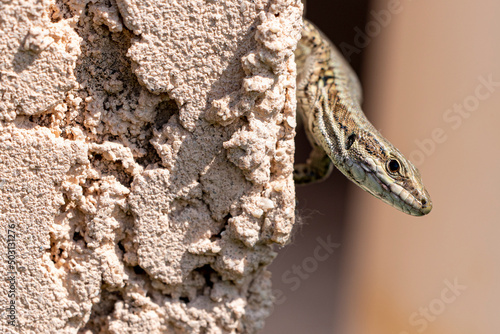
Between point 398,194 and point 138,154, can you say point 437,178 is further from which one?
point 138,154

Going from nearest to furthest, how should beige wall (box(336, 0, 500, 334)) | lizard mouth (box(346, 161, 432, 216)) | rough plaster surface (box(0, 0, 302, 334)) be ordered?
rough plaster surface (box(0, 0, 302, 334)) < lizard mouth (box(346, 161, 432, 216)) < beige wall (box(336, 0, 500, 334))

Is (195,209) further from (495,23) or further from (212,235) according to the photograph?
(495,23)

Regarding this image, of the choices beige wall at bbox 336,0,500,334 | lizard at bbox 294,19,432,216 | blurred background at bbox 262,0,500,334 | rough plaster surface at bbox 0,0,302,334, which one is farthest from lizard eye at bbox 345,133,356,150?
beige wall at bbox 336,0,500,334

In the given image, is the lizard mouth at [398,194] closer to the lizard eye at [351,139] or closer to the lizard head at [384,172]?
the lizard head at [384,172]

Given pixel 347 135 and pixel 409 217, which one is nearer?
pixel 347 135

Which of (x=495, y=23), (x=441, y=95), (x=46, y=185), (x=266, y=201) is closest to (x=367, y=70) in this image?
(x=441, y=95)

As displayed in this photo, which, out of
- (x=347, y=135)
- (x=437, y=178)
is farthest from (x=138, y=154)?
(x=437, y=178)

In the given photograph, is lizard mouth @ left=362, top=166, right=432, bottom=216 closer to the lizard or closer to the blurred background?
the lizard
